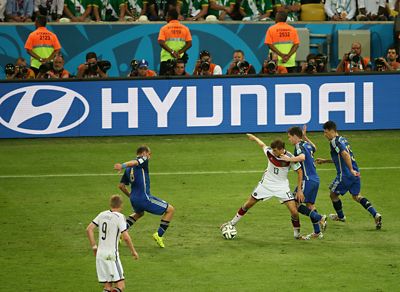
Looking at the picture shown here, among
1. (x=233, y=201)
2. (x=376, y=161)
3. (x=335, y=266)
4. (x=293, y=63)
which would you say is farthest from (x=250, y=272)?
(x=293, y=63)

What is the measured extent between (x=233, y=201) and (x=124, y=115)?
602 cm

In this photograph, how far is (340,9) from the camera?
101 ft

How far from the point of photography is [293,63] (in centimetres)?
2684

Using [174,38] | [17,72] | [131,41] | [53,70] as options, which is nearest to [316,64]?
[174,38]

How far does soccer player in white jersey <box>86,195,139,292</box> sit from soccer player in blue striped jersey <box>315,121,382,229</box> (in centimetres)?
546

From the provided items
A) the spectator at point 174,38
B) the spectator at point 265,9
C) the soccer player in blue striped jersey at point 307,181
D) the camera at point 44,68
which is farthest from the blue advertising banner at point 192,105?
the soccer player in blue striped jersey at point 307,181

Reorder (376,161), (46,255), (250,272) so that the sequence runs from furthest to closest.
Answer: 1. (376,161)
2. (46,255)
3. (250,272)

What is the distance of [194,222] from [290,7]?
46.1 ft

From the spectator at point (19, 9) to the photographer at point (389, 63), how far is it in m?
9.80

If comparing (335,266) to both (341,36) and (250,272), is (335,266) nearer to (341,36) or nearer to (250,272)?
(250,272)

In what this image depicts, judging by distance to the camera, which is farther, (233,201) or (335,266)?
(233,201)

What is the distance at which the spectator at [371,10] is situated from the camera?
30766mm

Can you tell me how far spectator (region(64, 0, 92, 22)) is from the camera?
29672 mm

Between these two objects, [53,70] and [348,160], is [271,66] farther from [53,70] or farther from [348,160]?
[348,160]
